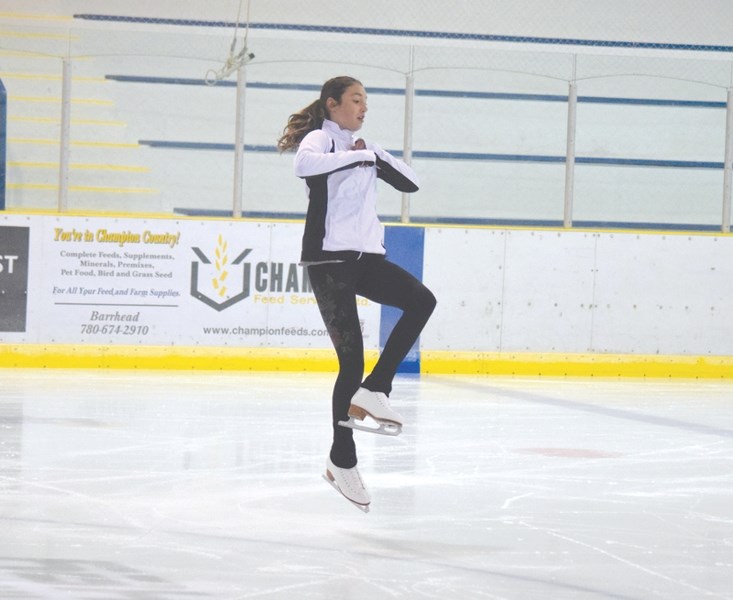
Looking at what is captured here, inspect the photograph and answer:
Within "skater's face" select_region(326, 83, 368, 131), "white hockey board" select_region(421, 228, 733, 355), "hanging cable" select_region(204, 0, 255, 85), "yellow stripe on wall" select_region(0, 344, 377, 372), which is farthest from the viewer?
"white hockey board" select_region(421, 228, 733, 355)

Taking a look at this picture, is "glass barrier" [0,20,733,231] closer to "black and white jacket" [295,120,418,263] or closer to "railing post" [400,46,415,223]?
"railing post" [400,46,415,223]

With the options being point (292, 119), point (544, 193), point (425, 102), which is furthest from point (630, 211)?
point (292, 119)

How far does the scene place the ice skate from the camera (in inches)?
168

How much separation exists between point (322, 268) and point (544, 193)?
26.5 feet

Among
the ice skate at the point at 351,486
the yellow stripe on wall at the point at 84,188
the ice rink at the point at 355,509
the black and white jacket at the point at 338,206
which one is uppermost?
the yellow stripe on wall at the point at 84,188

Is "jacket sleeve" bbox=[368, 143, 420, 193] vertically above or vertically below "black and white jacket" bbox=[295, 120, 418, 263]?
above

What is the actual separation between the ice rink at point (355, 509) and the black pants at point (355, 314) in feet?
1.19

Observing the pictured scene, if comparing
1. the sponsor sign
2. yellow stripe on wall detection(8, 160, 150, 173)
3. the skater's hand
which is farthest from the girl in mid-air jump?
yellow stripe on wall detection(8, 160, 150, 173)

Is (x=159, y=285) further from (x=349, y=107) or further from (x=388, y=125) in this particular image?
(x=349, y=107)

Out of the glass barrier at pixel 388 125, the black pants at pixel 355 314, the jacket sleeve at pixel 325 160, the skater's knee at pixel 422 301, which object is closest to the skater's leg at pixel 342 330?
the black pants at pixel 355 314

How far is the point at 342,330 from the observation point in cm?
433

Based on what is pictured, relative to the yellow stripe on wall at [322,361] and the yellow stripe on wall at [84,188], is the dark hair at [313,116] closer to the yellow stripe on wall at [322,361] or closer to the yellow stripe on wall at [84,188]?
the yellow stripe on wall at [322,361]

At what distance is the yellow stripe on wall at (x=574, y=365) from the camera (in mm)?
11727

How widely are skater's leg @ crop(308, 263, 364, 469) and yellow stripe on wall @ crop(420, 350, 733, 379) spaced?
7.33 meters
